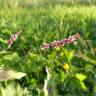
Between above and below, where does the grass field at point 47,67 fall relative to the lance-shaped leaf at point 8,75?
below

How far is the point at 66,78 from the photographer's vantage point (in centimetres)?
147

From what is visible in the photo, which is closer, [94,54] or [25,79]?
[25,79]

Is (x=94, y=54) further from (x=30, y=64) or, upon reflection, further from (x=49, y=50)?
(x=30, y=64)

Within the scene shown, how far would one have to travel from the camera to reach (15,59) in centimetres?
175

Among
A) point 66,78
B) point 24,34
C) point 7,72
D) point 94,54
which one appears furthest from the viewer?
point 24,34

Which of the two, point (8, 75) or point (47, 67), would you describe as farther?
point (47, 67)

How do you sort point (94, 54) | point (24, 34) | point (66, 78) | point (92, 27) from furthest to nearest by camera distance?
1. point (92, 27)
2. point (24, 34)
3. point (94, 54)
4. point (66, 78)

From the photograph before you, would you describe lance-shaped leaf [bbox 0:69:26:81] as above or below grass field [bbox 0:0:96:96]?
above

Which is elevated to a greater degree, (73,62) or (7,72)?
(7,72)

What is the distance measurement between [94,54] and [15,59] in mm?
426

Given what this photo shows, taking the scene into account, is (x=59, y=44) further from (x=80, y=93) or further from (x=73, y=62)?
(x=80, y=93)

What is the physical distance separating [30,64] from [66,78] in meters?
0.25

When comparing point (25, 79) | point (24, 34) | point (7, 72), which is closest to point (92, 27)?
point (24, 34)

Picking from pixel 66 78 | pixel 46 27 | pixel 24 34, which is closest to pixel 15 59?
pixel 66 78
